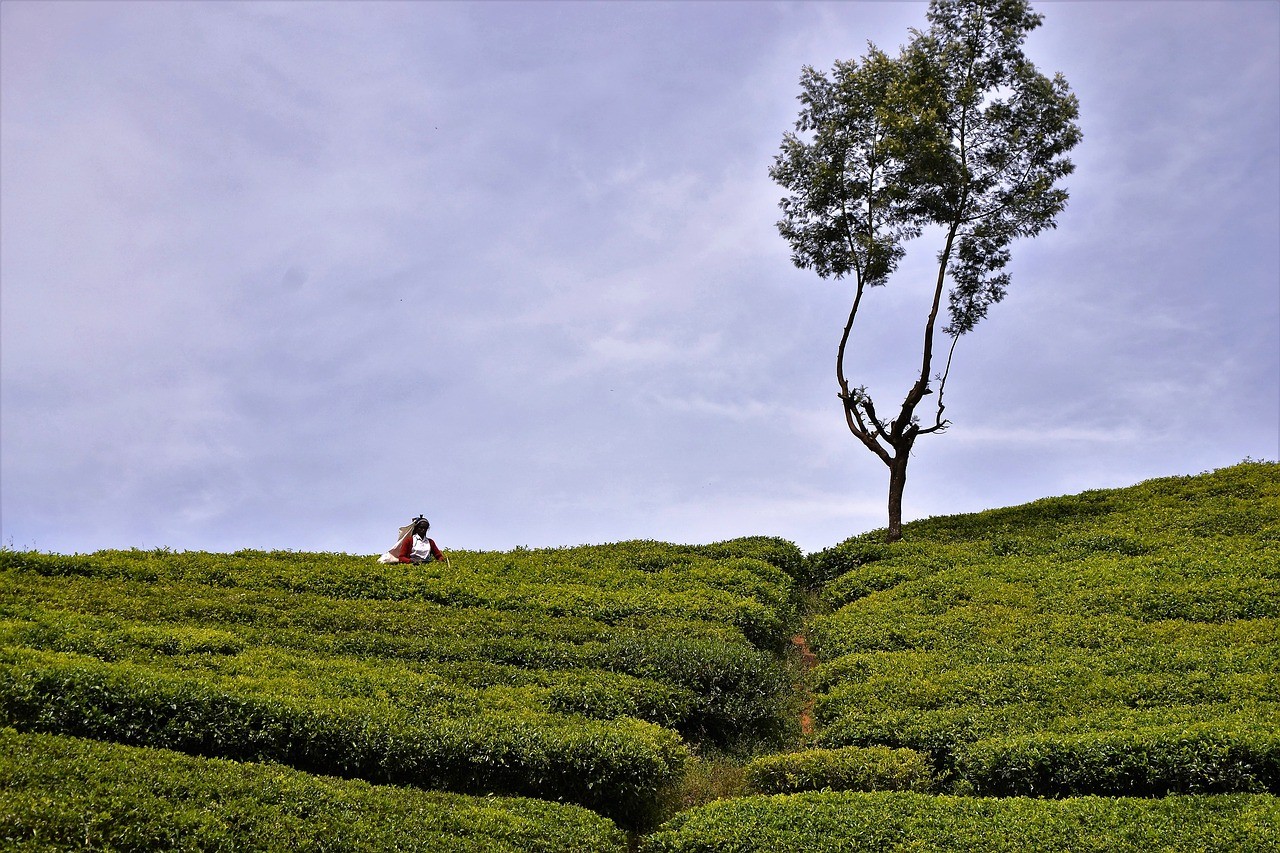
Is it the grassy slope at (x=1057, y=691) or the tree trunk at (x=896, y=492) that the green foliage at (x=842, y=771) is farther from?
the tree trunk at (x=896, y=492)

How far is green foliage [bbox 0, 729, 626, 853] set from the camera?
9227 mm

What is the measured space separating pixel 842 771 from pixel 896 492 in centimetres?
1605

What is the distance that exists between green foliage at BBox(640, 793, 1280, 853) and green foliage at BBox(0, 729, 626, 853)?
51.7 inches

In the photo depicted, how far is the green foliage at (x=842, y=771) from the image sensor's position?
13055 millimetres

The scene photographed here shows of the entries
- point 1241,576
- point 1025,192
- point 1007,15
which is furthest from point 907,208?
point 1241,576

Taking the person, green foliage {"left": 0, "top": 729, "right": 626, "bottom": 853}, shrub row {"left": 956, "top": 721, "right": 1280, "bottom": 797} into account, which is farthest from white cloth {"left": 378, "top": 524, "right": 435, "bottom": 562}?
shrub row {"left": 956, "top": 721, "right": 1280, "bottom": 797}

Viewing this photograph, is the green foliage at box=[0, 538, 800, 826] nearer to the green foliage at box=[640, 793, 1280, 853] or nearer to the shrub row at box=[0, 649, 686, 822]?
the shrub row at box=[0, 649, 686, 822]

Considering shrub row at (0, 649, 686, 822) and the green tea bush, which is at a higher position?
the green tea bush

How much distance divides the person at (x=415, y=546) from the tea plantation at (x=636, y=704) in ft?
2.95

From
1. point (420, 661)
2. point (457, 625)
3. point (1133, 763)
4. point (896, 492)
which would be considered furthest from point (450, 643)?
point (896, 492)

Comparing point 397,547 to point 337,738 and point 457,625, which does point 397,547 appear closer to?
point 457,625

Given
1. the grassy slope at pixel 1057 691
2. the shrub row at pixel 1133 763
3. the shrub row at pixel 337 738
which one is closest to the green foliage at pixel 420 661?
the shrub row at pixel 337 738

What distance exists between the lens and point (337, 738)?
12461 mm

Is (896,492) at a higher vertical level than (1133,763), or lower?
higher
